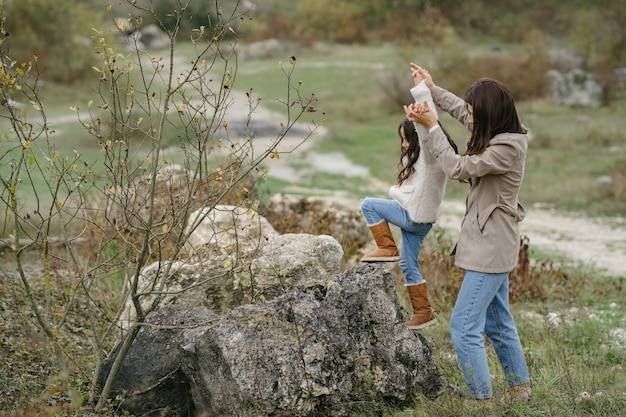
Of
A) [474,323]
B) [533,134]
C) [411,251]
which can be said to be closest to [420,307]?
[411,251]

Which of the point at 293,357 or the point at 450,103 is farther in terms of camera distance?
the point at 450,103

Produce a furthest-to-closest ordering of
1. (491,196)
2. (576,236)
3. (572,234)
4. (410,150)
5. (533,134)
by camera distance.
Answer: (533,134) < (572,234) < (576,236) < (410,150) < (491,196)

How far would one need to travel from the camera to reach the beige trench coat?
4008 millimetres

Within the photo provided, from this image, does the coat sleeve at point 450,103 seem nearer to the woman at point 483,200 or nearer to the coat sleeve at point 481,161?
the woman at point 483,200

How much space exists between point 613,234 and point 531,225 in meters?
1.29

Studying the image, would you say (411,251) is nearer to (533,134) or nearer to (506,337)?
(506,337)

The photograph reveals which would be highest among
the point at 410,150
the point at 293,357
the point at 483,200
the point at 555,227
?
the point at 410,150

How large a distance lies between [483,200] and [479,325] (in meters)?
0.67

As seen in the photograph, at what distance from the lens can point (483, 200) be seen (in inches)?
163

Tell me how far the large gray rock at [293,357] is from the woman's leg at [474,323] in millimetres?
330

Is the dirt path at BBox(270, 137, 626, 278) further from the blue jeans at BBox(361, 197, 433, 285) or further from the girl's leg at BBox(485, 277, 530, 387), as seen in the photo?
the blue jeans at BBox(361, 197, 433, 285)

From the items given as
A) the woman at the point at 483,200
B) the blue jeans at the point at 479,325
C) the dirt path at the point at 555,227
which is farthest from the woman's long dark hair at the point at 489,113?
the dirt path at the point at 555,227

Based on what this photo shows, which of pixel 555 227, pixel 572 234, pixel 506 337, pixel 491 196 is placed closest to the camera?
pixel 491 196

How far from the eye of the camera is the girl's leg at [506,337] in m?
4.40
